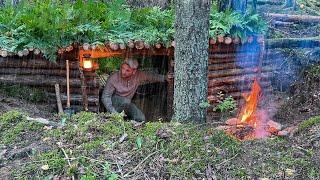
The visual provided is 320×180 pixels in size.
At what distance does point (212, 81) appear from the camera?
9.69m

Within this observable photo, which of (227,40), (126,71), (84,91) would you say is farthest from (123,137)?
(227,40)

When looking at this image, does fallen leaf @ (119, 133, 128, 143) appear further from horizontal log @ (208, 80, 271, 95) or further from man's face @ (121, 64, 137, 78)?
horizontal log @ (208, 80, 271, 95)

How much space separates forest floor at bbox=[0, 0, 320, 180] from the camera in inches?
161

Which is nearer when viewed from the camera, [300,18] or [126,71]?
[126,71]

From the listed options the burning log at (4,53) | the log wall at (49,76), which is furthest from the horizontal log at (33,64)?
the burning log at (4,53)

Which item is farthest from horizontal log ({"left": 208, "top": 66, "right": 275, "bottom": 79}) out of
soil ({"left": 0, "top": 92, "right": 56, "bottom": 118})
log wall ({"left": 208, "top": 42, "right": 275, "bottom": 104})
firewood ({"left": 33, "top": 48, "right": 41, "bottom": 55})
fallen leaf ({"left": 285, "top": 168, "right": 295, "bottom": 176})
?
fallen leaf ({"left": 285, "top": 168, "right": 295, "bottom": 176})

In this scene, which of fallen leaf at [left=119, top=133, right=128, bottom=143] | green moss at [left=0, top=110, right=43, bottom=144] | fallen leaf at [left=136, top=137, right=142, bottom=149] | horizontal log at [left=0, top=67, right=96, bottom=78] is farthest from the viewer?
horizontal log at [left=0, top=67, right=96, bottom=78]

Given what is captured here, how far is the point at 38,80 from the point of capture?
874 cm

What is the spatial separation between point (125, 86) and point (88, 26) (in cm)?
167

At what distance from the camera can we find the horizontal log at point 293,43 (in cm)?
995

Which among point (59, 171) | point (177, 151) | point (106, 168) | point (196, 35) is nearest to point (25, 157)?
point (59, 171)

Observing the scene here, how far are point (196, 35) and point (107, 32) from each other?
372cm

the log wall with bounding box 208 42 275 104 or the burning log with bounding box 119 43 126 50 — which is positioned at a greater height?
the burning log with bounding box 119 43 126 50

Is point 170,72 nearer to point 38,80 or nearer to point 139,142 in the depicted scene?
point 38,80
